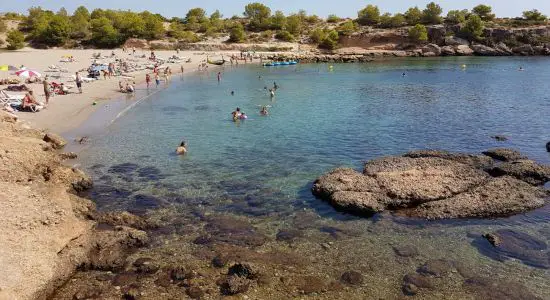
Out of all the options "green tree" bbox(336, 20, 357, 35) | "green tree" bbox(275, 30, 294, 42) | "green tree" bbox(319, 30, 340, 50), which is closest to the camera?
"green tree" bbox(319, 30, 340, 50)

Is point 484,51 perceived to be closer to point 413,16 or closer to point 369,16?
point 413,16

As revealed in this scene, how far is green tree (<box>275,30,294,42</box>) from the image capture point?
4840 inches

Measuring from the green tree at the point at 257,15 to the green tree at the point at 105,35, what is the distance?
45.0 m

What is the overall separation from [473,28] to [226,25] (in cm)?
7238

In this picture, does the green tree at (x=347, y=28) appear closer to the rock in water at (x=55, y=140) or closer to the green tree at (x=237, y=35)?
the green tree at (x=237, y=35)

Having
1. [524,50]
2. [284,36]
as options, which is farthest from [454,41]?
[284,36]

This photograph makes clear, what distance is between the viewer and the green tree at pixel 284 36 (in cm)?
12294

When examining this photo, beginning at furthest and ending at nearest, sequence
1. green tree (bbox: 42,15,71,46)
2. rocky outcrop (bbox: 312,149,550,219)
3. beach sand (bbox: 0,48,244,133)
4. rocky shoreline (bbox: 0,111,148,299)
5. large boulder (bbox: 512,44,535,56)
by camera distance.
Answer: large boulder (bbox: 512,44,535,56) → green tree (bbox: 42,15,71,46) → beach sand (bbox: 0,48,244,133) → rocky outcrop (bbox: 312,149,550,219) → rocky shoreline (bbox: 0,111,148,299)

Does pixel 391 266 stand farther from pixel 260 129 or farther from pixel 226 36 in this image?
pixel 226 36

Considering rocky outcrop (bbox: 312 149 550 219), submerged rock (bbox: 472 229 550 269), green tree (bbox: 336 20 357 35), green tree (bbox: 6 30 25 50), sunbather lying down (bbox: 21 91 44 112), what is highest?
green tree (bbox: 336 20 357 35)

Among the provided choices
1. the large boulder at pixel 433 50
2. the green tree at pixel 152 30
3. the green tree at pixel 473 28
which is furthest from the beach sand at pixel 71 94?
the green tree at pixel 473 28

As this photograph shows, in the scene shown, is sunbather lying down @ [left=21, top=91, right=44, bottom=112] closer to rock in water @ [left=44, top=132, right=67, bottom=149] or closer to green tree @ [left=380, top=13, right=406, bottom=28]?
A: rock in water @ [left=44, top=132, right=67, bottom=149]

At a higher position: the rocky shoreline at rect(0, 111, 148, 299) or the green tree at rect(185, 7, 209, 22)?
the green tree at rect(185, 7, 209, 22)

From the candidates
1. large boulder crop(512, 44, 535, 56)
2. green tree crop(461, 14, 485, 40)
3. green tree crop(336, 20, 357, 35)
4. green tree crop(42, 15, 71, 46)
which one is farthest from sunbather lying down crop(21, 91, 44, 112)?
large boulder crop(512, 44, 535, 56)
